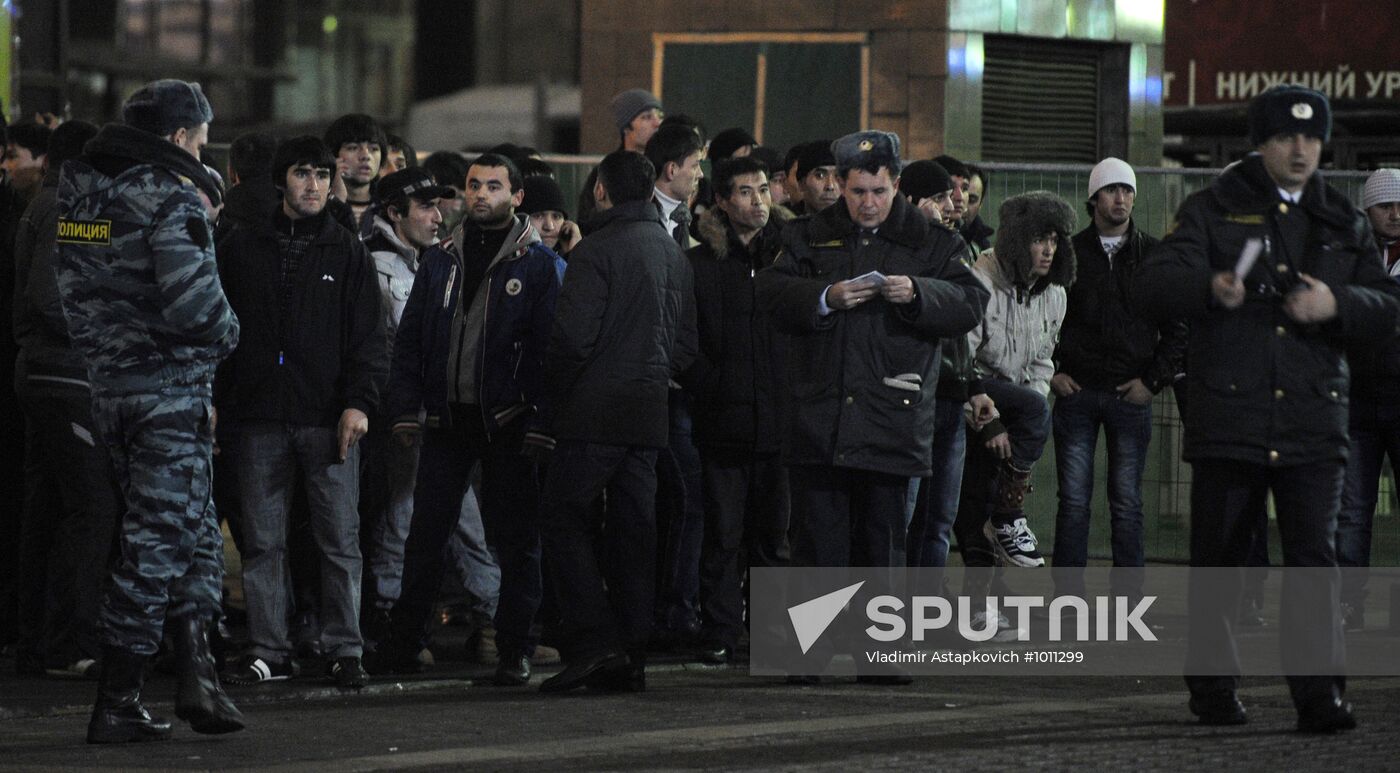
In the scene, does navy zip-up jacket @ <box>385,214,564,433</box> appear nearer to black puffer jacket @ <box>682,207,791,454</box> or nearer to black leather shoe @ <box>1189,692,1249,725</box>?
black puffer jacket @ <box>682,207,791,454</box>

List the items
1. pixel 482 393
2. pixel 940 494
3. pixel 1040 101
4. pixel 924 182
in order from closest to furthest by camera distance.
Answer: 1. pixel 482 393
2. pixel 940 494
3. pixel 924 182
4. pixel 1040 101

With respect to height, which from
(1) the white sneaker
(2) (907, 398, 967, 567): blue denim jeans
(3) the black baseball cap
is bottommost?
(1) the white sneaker

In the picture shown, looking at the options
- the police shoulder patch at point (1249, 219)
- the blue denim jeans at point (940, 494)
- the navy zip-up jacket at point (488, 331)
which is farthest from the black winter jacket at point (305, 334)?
the police shoulder patch at point (1249, 219)

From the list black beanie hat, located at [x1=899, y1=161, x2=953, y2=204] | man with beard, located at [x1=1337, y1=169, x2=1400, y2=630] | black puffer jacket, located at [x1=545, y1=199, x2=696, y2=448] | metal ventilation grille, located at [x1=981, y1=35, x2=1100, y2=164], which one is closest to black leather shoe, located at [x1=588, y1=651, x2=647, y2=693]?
black puffer jacket, located at [x1=545, y1=199, x2=696, y2=448]

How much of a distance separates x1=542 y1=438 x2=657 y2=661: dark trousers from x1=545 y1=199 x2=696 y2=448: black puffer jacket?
102 millimetres

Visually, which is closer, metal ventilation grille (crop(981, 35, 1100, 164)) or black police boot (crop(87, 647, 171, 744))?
black police boot (crop(87, 647, 171, 744))

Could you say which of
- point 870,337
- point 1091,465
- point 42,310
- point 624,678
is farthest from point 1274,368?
point 42,310

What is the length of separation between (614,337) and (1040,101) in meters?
7.20

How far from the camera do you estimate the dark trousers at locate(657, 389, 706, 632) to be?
1059cm

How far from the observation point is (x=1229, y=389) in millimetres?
8336

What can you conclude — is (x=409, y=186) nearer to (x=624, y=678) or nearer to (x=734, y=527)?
(x=734, y=527)

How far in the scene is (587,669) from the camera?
30.5 feet

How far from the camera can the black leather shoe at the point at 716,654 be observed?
10.3m

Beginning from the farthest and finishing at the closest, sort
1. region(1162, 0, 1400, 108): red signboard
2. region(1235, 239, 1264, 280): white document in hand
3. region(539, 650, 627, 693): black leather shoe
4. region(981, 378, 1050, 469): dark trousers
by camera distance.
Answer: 1. region(1162, 0, 1400, 108): red signboard
2. region(981, 378, 1050, 469): dark trousers
3. region(539, 650, 627, 693): black leather shoe
4. region(1235, 239, 1264, 280): white document in hand
